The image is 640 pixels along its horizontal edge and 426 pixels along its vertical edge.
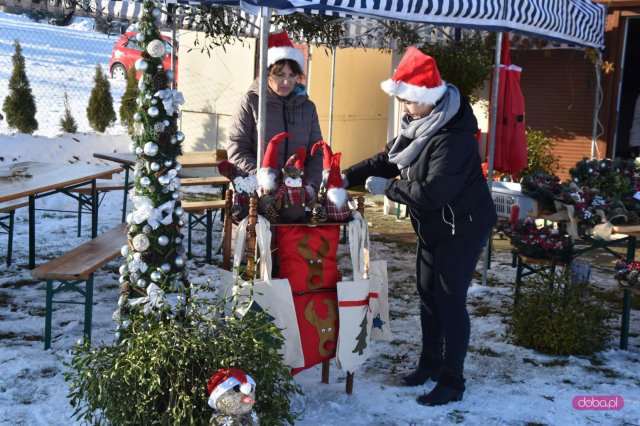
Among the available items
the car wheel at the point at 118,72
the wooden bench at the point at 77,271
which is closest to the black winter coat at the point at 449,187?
the wooden bench at the point at 77,271

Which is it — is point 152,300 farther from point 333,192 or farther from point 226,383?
point 333,192

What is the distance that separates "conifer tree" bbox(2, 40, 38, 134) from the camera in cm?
1229

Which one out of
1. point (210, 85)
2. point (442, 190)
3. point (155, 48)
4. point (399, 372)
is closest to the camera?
point (155, 48)

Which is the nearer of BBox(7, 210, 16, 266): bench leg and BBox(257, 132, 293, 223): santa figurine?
BBox(257, 132, 293, 223): santa figurine


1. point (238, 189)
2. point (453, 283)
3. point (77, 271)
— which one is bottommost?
point (77, 271)

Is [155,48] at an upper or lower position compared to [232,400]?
upper

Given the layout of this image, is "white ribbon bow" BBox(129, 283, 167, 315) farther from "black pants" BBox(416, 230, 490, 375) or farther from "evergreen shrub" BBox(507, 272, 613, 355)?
"evergreen shrub" BBox(507, 272, 613, 355)

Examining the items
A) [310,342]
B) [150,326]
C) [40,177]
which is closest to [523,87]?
[40,177]

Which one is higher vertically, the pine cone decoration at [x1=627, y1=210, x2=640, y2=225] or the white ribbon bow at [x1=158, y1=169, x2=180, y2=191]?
the white ribbon bow at [x1=158, y1=169, x2=180, y2=191]

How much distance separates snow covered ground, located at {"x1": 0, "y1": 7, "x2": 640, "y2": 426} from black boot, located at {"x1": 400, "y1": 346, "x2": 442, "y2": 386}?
0.17ft

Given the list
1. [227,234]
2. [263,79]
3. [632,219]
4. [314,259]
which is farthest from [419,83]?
[632,219]

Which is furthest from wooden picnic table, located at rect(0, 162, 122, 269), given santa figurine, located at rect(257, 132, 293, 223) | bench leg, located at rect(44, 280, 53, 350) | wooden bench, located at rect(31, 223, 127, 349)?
santa figurine, located at rect(257, 132, 293, 223)

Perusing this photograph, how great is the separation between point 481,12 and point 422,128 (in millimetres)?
1856

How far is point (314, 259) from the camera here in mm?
4023
